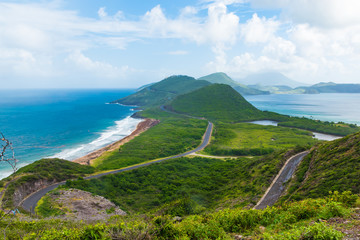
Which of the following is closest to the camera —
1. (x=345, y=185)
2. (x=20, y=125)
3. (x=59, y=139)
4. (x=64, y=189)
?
(x=345, y=185)

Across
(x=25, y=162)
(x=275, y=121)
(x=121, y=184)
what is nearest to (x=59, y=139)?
(x=25, y=162)

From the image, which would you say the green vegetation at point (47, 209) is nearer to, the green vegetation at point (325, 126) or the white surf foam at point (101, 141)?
the white surf foam at point (101, 141)

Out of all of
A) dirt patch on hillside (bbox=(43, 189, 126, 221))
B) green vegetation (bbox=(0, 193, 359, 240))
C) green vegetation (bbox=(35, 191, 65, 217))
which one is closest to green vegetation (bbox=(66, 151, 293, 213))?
dirt patch on hillside (bbox=(43, 189, 126, 221))

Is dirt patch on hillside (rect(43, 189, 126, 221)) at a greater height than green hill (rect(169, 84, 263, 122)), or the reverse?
green hill (rect(169, 84, 263, 122))

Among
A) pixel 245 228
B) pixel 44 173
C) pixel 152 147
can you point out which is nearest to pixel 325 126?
pixel 152 147

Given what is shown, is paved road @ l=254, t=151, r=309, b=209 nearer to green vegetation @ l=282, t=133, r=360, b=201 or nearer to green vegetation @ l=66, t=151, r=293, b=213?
green vegetation @ l=66, t=151, r=293, b=213

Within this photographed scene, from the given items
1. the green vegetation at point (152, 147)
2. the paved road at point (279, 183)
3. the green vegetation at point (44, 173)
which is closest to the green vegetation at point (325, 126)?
the green vegetation at point (152, 147)

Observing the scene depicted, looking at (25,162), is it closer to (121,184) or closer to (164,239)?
(121,184)
